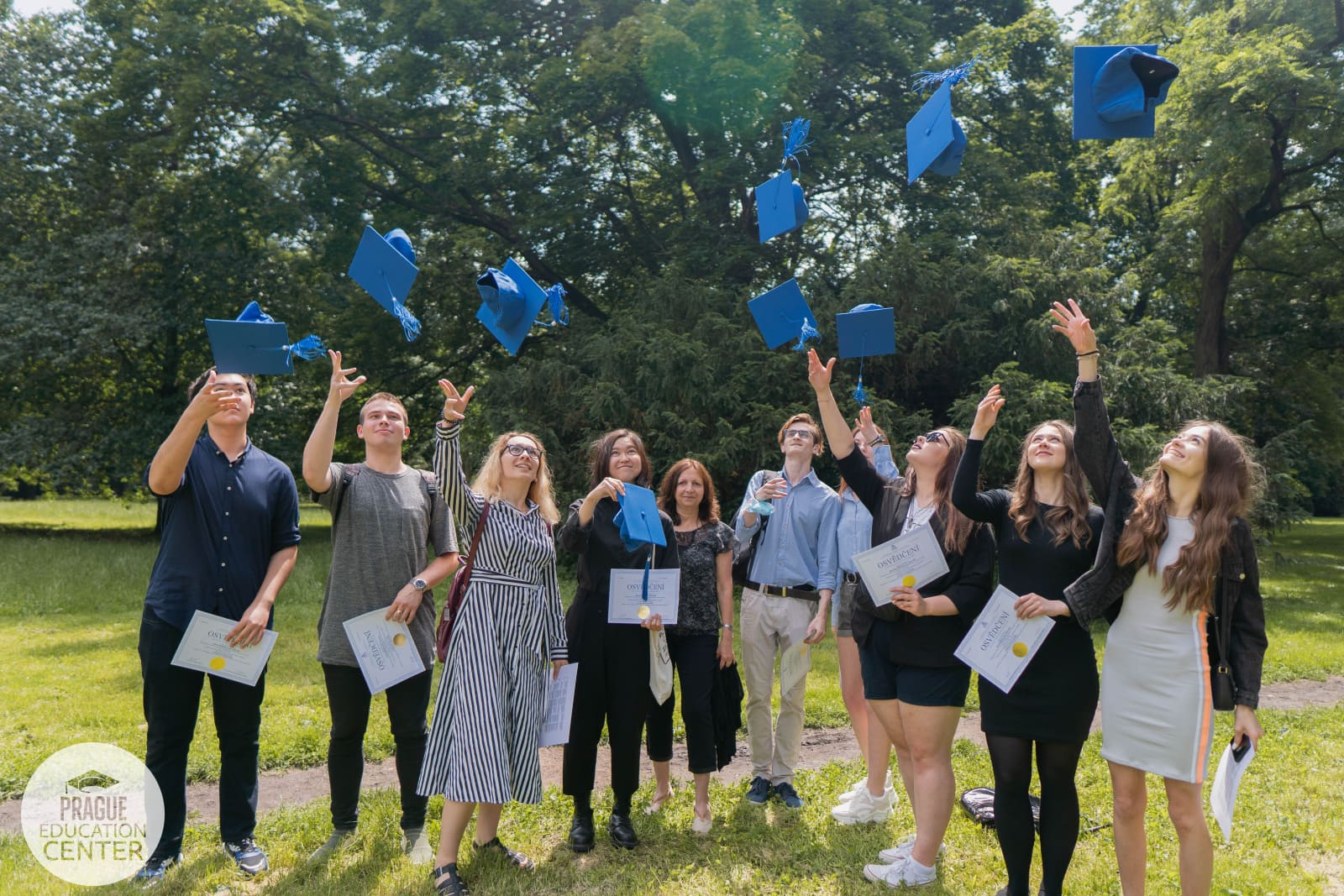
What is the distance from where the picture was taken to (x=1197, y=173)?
15.5 m

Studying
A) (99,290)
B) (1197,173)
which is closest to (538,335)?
(99,290)

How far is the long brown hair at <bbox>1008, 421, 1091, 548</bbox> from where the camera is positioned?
3.54 m

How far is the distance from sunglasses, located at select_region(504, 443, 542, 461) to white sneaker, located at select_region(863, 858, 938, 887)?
233cm

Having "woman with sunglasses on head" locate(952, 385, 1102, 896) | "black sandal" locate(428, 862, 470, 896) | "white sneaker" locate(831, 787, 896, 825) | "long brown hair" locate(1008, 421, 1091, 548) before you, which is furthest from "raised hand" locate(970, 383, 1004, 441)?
"black sandal" locate(428, 862, 470, 896)

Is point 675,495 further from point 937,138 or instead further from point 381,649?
point 937,138

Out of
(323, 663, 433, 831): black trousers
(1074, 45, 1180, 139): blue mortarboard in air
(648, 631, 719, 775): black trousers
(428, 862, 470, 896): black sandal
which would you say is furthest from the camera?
(648, 631, 719, 775): black trousers

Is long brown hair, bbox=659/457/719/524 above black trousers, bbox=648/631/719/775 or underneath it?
above

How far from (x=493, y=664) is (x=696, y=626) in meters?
1.12

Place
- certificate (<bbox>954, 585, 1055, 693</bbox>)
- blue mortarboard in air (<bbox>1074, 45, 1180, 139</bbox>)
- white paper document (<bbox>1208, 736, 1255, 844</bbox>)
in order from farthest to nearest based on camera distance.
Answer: blue mortarboard in air (<bbox>1074, 45, 1180, 139</bbox>) → certificate (<bbox>954, 585, 1055, 693</bbox>) → white paper document (<bbox>1208, 736, 1255, 844</bbox>)

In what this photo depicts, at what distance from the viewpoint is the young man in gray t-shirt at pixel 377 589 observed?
413 cm

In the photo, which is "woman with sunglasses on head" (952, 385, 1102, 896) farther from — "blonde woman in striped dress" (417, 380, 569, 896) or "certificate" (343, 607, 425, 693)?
Answer: "certificate" (343, 607, 425, 693)

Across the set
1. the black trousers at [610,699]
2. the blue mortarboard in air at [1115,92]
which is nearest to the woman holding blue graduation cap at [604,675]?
the black trousers at [610,699]

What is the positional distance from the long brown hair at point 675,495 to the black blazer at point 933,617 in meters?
0.96

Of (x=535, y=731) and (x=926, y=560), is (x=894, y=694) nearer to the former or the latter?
(x=926, y=560)
